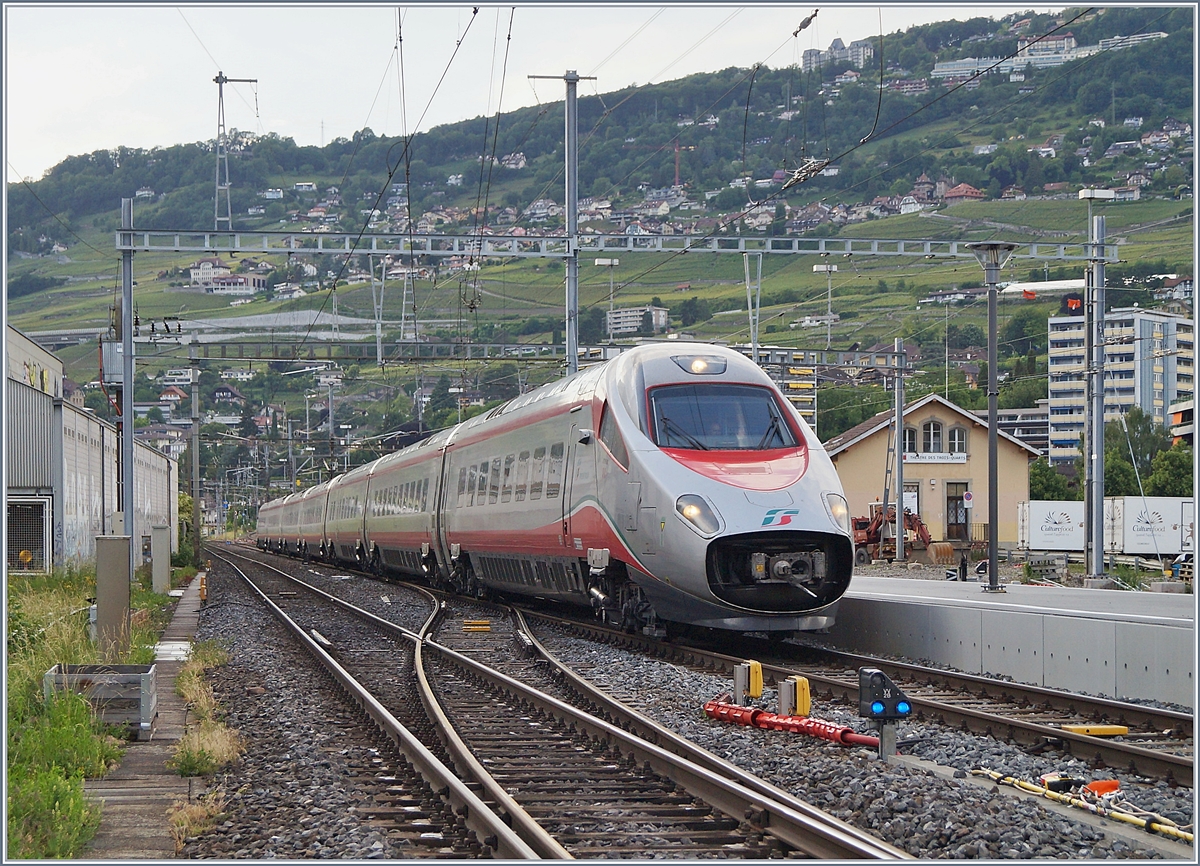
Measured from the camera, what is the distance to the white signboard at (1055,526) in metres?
52.5

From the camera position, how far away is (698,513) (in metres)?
13.9

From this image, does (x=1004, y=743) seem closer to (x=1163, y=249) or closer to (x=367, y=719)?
(x=367, y=719)

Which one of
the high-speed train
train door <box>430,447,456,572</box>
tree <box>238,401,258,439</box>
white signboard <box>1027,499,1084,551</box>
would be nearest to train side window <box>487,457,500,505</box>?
the high-speed train

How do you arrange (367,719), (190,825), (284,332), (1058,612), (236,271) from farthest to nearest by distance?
(236,271)
(284,332)
(1058,612)
(367,719)
(190,825)

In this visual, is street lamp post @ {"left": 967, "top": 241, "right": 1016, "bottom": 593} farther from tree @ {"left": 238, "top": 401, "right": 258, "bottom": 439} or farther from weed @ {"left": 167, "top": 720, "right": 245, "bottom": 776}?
tree @ {"left": 238, "top": 401, "right": 258, "bottom": 439}

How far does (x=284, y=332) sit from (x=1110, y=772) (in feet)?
142

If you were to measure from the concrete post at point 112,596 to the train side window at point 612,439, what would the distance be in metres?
5.48

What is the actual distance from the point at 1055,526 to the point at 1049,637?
4236 centimetres

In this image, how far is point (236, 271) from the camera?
15362cm

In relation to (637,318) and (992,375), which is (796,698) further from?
(637,318)

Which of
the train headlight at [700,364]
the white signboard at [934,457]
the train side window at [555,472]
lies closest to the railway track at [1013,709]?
the train headlight at [700,364]

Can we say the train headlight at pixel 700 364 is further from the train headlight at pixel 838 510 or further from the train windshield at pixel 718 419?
the train headlight at pixel 838 510

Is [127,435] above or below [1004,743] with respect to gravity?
above

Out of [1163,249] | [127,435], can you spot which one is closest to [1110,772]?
[127,435]
